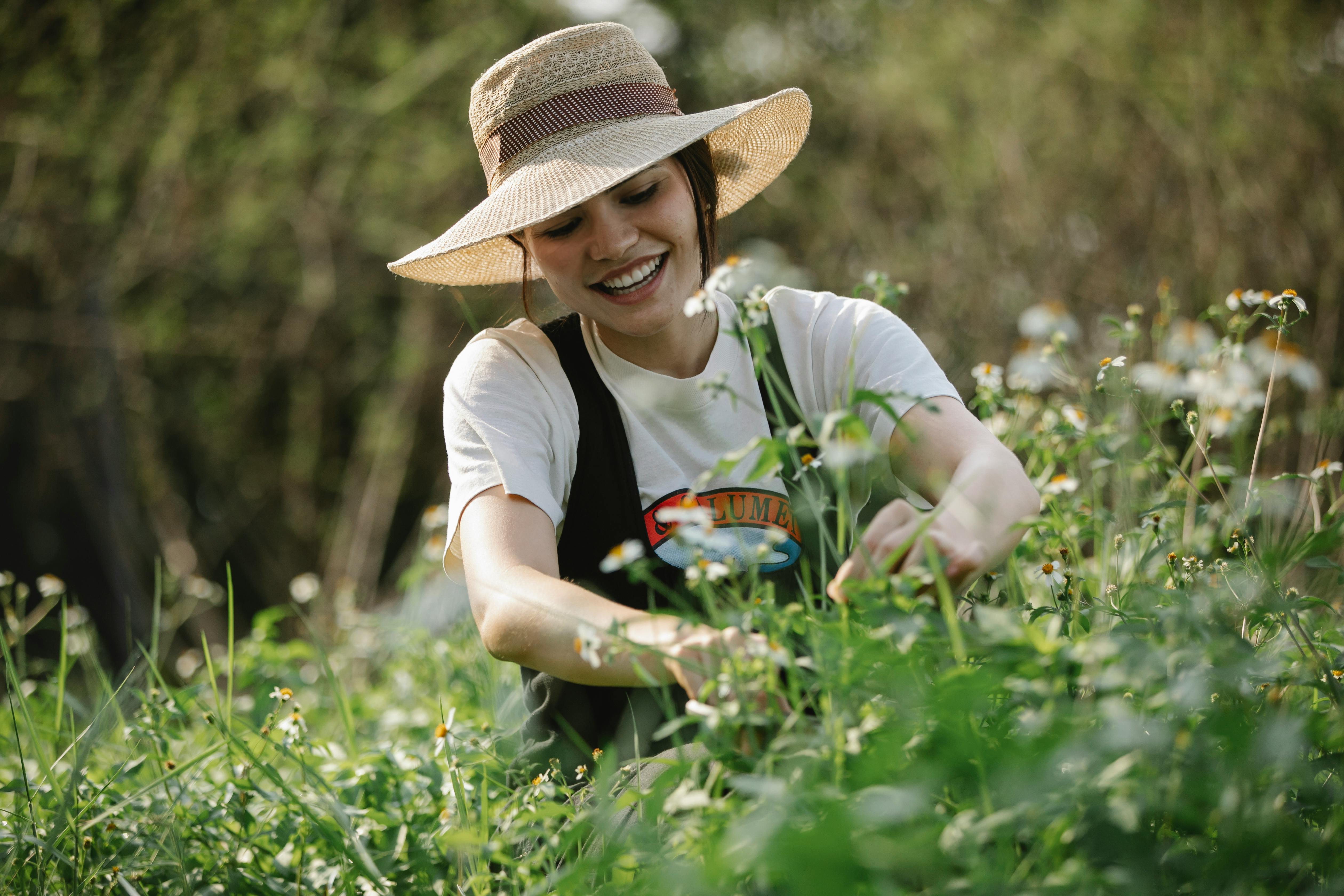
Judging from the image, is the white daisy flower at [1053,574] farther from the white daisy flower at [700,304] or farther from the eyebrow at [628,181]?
the eyebrow at [628,181]

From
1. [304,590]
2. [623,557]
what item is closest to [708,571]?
[623,557]

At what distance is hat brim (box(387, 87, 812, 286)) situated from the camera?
150cm

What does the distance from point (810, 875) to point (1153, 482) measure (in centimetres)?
161

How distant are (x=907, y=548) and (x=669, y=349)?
855 mm

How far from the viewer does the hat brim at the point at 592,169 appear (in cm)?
150

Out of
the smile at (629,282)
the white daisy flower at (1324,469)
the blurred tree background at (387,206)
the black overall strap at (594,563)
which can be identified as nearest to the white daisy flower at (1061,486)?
the white daisy flower at (1324,469)

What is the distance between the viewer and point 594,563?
5.40 ft

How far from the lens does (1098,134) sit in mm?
4207

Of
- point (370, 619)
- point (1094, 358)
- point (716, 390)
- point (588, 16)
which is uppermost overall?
point (588, 16)

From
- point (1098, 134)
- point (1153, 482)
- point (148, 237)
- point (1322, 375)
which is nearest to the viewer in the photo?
point (1153, 482)

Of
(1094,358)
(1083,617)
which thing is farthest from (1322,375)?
(1083,617)

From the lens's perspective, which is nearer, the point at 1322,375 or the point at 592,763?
the point at 592,763

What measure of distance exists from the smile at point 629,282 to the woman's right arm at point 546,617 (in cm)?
39

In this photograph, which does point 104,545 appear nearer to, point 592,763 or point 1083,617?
point 592,763
